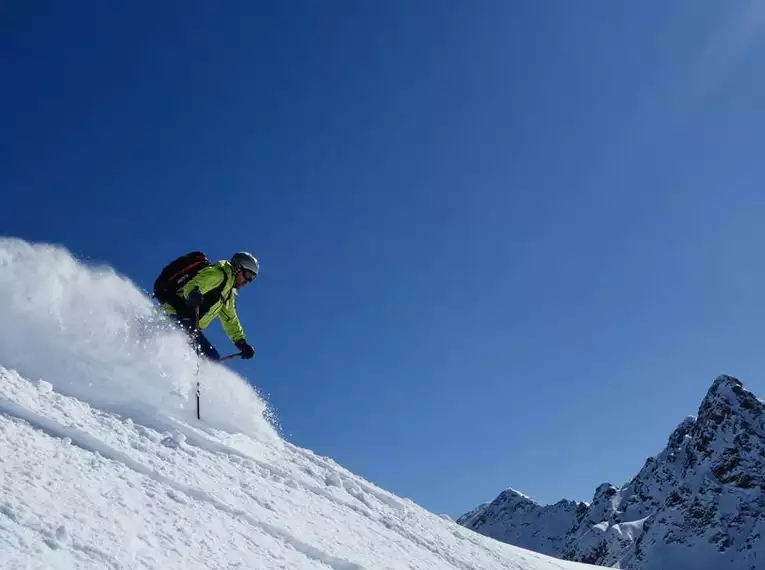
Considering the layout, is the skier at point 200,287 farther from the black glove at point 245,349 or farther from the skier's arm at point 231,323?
the black glove at point 245,349

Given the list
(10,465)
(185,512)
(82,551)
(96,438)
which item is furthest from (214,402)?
(82,551)

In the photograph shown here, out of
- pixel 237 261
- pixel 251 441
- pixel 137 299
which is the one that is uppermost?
pixel 237 261

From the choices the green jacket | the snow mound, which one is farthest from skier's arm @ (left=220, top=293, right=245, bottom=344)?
the snow mound

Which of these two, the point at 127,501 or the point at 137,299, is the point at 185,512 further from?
the point at 137,299

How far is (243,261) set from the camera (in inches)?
402

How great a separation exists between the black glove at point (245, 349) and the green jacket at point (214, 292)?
487mm

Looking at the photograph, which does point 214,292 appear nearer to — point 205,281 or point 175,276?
point 205,281

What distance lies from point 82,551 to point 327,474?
5.22 metres

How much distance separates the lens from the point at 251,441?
814cm

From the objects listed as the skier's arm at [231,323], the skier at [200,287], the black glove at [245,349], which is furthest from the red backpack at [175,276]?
the black glove at [245,349]

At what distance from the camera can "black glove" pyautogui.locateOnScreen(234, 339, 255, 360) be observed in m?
11.3

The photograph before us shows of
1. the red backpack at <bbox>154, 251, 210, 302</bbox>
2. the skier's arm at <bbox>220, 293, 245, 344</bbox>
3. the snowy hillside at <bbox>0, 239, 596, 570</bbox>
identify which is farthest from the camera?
the skier's arm at <bbox>220, 293, 245, 344</bbox>

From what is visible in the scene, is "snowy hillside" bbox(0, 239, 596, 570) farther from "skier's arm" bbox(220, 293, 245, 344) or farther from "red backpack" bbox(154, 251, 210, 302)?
"skier's arm" bbox(220, 293, 245, 344)

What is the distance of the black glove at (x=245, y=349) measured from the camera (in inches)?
446
